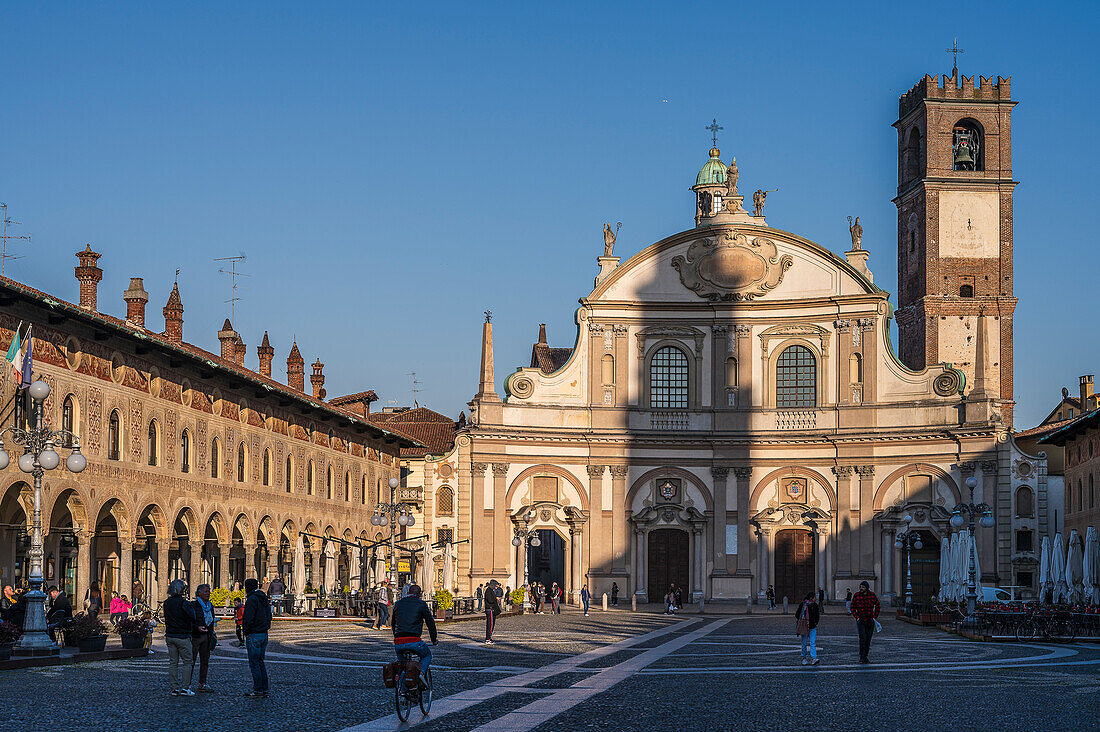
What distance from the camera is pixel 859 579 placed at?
195ft

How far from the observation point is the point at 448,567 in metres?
59.8

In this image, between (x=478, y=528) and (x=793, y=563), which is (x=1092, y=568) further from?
(x=478, y=528)

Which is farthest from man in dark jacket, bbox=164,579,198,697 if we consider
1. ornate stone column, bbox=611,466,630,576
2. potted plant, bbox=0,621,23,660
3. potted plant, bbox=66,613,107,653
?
ornate stone column, bbox=611,466,630,576

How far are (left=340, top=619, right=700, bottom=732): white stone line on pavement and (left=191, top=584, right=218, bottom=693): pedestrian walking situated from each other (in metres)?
3.25

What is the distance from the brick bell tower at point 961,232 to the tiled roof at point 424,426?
75.4 ft

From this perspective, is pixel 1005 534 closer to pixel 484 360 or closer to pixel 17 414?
pixel 484 360

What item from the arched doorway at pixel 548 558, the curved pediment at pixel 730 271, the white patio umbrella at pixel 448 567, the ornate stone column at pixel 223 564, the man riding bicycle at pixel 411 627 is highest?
the curved pediment at pixel 730 271

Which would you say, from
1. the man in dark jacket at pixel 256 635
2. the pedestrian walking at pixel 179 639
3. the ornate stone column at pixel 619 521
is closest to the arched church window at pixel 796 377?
the ornate stone column at pixel 619 521

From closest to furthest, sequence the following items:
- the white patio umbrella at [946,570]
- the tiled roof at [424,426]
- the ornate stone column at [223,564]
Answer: the ornate stone column at [223,564]
the white patio umbrella at [946,570]
the tiled roof at [424,426]

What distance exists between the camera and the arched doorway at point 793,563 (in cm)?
6056

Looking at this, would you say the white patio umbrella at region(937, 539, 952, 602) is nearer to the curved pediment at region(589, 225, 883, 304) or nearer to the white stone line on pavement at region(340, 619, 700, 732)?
the curved pediment at region(589, 225, 883, 304)

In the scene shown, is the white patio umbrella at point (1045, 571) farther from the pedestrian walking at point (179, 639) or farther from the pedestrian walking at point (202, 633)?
the pedestrian walking at point (179, 639)

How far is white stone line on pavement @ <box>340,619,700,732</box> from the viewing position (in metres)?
16.6

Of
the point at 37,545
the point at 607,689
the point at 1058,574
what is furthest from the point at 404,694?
the point at 1058,574
